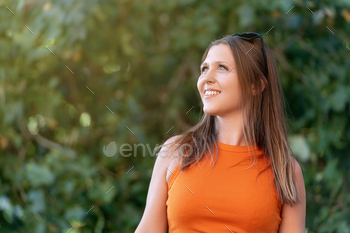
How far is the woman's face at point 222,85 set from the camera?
46.5 inches

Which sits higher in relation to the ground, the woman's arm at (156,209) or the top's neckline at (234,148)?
the top's neckline at (234,148)

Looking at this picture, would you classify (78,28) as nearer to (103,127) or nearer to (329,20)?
(103,127)

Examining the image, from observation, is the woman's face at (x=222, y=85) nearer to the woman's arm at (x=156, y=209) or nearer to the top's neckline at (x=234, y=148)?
the top's neckline at (x=234, y=148)

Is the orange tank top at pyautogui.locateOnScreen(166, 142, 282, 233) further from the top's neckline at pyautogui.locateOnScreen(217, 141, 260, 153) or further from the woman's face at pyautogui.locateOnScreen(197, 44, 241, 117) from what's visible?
the woman's face at pyautogui.locateOnScreen(197, 44, 241, 117)

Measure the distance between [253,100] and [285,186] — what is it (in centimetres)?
32

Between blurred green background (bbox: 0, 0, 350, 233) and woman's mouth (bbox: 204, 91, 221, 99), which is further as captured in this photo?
blurred green background (bbox: 0, 0, 350, 233)

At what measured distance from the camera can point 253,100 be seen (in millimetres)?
1271

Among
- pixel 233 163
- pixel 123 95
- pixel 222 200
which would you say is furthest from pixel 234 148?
pixel 123 95

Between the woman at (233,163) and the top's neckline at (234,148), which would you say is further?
the top's neckline at (234,148)

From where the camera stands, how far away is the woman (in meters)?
1.09

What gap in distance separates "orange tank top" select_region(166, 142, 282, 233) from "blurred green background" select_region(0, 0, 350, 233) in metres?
0.70

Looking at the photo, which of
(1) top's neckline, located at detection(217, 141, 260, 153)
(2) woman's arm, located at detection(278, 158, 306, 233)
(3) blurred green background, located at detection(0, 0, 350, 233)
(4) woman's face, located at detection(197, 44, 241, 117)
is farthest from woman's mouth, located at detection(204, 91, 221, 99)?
(3) blurred green background, located at detection(0, 0, 350, 233)

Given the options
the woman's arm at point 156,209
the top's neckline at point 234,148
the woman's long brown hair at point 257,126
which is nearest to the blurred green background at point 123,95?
the woman's long brown hair at point 257,126

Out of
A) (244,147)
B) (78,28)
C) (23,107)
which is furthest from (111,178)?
(244,147)
